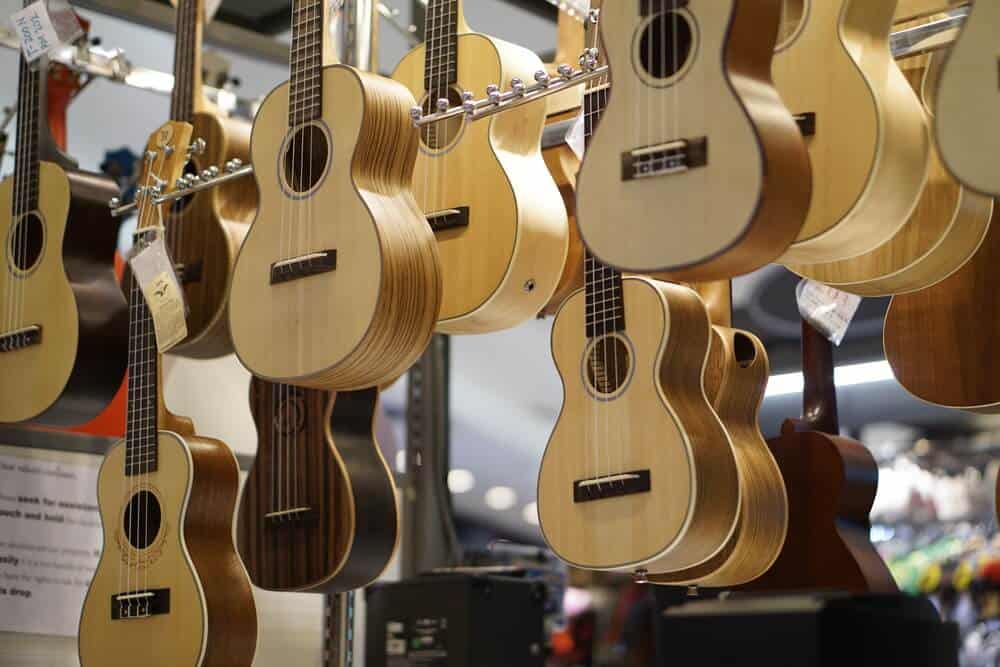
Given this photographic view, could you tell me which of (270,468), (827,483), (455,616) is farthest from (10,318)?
(827,483)

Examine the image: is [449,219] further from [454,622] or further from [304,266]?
[454,622]

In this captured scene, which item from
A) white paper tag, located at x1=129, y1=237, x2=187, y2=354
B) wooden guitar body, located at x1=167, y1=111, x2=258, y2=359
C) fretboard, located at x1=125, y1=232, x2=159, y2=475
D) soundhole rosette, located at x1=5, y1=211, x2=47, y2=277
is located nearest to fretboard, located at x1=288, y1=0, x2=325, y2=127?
white paper tag, located at x1=129, y1=237, x2=187, y2=354

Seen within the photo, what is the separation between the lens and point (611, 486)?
203 cm

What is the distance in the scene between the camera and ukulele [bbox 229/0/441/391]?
6.77 ft

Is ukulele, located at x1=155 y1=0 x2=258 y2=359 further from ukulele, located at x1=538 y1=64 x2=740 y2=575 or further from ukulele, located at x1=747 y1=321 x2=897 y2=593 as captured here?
ukulele, located at x1=747 y1=321 x2=897 y2=593

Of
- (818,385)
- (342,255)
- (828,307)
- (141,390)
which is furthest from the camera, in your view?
(141,390)

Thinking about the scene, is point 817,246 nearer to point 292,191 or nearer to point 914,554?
point 292,191

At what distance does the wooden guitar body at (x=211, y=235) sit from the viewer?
278 centimetres

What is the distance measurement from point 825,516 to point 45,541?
1718 millimetres

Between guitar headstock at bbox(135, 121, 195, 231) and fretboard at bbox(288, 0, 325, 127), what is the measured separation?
1.31ft

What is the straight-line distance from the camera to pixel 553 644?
4.24m

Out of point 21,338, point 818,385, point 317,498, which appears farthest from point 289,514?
point 818,385

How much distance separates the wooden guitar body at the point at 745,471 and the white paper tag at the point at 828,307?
0.12m

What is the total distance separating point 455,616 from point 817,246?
1259 millimetres
